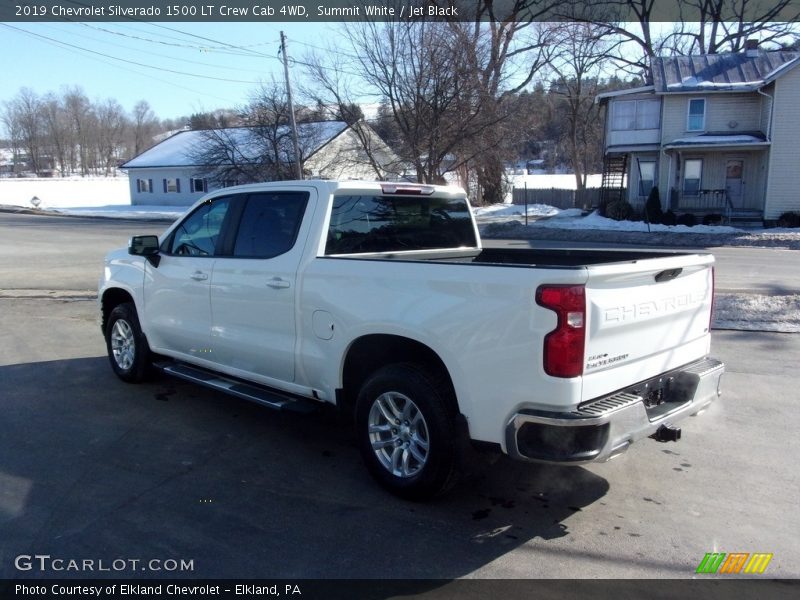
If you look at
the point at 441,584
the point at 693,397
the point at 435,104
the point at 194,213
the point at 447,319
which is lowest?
the point at 441,584

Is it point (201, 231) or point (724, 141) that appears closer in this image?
point (201, 231)

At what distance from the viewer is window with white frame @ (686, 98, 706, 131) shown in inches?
1201

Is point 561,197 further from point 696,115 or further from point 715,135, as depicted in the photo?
point 715,135

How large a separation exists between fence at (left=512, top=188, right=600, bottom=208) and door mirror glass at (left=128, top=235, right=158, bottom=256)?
122 ft

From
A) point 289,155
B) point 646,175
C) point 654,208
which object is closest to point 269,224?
point 654,208

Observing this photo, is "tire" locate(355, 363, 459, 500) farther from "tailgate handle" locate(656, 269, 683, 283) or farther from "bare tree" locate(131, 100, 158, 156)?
"bare tree" locate(131, 100, 158, 156)

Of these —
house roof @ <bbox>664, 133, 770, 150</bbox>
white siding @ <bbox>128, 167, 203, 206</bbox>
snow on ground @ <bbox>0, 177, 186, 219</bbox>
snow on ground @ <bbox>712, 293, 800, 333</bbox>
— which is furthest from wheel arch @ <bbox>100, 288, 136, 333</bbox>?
white siding @ <bbox>128, 167, 203, 206</bbox>

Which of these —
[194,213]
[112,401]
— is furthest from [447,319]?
[112,401]

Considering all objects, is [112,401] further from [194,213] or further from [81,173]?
[81,173]

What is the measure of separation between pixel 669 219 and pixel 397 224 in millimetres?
26721

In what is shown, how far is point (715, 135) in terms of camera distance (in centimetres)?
Result: 3002

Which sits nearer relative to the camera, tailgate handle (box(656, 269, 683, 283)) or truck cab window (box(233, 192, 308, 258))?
tailgate handle (box(656, 269, 683, 283))

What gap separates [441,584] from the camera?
10.6ft

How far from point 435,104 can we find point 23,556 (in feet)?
85.9
